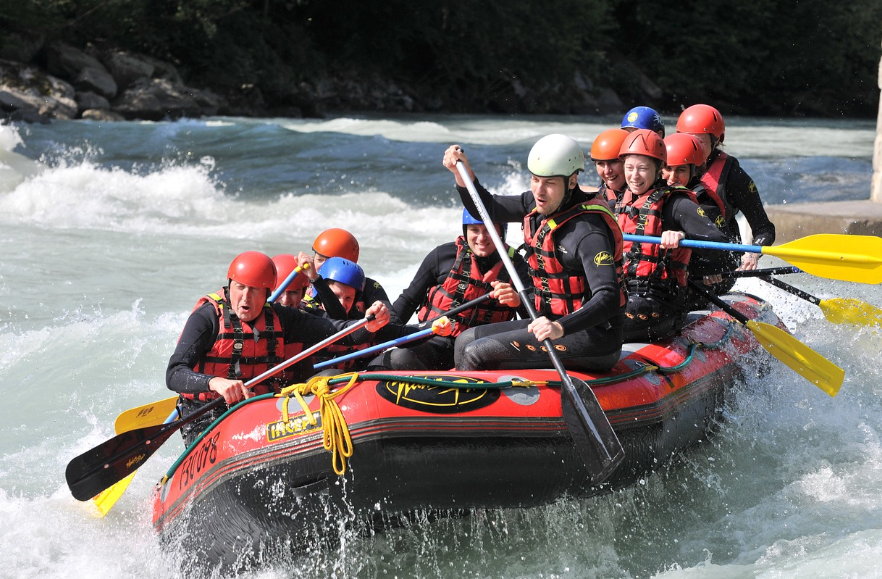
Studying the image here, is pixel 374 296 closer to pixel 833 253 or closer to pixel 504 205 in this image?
pixel 504 205

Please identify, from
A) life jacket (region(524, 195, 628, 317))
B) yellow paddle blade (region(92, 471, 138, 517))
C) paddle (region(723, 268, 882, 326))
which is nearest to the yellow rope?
life jacket (region(524, 195, 628, 317))

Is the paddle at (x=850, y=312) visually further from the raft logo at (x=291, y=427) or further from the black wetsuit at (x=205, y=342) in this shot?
the raft logo at (x=291, y=427)

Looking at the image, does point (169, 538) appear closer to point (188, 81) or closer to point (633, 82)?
point (188, 81)

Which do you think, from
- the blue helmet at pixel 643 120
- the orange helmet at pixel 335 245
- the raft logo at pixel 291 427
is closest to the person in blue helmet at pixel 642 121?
the blue helmet at pixel 643 120

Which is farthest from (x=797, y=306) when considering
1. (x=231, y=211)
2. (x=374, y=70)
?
(x=374, y=70)

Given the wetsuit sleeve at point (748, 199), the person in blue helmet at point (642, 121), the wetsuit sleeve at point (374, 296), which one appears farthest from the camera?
the wetsuit sleeve at point (748, 199)

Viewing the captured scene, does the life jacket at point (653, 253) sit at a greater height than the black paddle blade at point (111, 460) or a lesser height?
greater

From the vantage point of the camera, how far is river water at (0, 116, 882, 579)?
4.02m

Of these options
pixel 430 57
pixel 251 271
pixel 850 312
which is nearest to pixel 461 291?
pixel 251 271

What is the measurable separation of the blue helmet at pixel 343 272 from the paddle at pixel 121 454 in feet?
1.76

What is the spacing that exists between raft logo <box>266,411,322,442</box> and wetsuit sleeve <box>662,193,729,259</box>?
2.04 meters

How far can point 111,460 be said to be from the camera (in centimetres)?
396

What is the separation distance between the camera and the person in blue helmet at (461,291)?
14.4ft

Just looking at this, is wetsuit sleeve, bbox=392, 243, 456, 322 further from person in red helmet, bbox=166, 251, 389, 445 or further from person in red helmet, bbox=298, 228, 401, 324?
person in red helmet, bbox=166, 251, 389, 445
